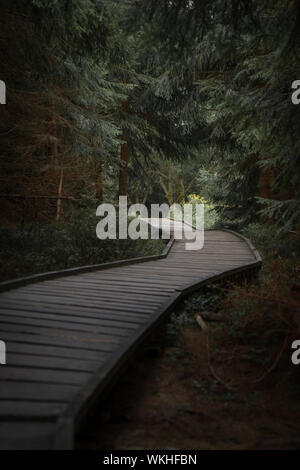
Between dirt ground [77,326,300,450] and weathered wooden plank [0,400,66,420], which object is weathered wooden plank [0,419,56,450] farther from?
dirt ground [77,326,300,450]

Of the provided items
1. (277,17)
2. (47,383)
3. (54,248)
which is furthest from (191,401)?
(54,248)

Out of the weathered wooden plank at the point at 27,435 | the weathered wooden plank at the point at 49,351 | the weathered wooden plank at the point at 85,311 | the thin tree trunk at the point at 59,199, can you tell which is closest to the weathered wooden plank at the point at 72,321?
the weathered wooden plank at the point at 85,311

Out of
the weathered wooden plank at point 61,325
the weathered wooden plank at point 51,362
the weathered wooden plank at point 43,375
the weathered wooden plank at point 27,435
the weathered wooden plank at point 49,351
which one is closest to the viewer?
the weathered wooden plank at point 27,435

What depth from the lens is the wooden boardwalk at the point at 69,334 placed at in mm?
2291

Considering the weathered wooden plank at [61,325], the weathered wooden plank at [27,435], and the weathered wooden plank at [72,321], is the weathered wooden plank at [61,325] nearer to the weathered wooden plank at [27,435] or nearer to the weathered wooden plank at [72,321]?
the weathered wooden plank at [72,321]

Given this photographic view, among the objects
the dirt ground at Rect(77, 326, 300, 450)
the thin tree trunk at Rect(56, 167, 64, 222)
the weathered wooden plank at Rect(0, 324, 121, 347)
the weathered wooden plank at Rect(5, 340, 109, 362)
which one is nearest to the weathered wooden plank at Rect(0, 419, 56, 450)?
the dirt ground at Rect(77, 326, 300, 450)

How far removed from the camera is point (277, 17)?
4926mm

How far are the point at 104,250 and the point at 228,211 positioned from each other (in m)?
8.06

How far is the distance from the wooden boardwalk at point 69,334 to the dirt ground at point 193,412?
0.46 m

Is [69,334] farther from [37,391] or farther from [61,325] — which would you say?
[37,391]

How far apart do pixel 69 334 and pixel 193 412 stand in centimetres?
153

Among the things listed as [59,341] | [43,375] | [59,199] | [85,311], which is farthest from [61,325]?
[59,199]

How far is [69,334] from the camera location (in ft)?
12.4
